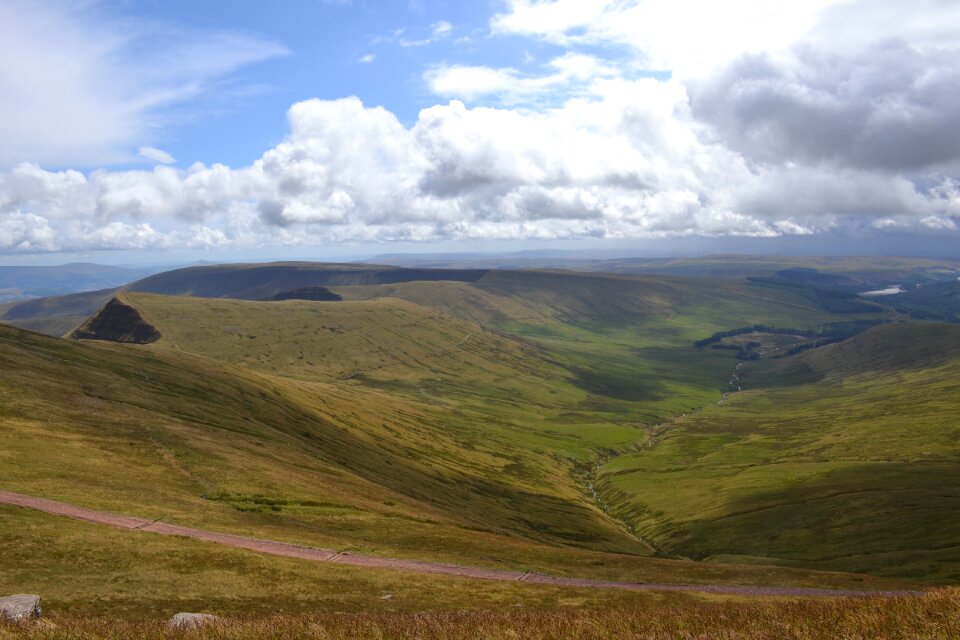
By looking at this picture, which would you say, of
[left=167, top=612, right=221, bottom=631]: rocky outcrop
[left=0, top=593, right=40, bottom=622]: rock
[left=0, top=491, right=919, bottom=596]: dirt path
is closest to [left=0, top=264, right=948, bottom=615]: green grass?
[left=0, top=491, right=919, bottom=596]: dirt path

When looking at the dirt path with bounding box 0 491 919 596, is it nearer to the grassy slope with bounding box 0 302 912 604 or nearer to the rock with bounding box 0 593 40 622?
the grassy slope with bounding box 0 302 912 604

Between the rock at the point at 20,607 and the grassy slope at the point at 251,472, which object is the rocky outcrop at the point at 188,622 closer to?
the rock at the point at 20,607

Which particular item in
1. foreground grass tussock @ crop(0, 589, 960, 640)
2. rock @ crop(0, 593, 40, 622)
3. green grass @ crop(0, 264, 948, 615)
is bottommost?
green grass @ crop(0, 264, 948, 615)

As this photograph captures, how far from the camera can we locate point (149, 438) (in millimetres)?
94250

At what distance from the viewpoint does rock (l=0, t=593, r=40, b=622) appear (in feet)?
89.5

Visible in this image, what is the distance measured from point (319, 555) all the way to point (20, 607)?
111ft

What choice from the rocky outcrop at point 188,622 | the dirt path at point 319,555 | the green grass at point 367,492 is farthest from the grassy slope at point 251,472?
the rocky outcrop at point 188,622

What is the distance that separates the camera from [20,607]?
93.0 ft

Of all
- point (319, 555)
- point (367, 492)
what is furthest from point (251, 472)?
point (319, 555)

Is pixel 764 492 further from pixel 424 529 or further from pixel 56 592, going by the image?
pixel 56 592

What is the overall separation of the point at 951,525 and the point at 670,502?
7237 cm

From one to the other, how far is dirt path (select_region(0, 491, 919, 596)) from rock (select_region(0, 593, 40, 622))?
27.2m

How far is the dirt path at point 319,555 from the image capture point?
2260 inches

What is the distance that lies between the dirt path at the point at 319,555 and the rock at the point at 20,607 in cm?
2724
